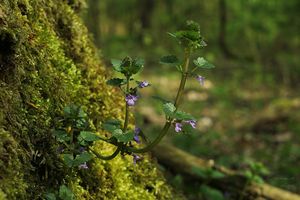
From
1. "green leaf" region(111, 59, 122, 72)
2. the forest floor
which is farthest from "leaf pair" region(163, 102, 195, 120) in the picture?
the forest floor

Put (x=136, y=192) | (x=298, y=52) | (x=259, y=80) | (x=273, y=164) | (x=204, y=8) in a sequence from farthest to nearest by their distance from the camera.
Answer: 1. (x=204, y=8)
2. (x=298, y=52)
3. (x=259, y=80)
4. (x=273, y=164)
5. (x=136, y=192)

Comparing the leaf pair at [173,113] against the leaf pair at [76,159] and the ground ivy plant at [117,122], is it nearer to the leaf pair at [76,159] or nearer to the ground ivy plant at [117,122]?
the ground ivy plant at [117,122]

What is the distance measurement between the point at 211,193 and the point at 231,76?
33.9 ft

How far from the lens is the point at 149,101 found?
411 inches

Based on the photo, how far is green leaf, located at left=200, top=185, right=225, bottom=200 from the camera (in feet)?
12.0

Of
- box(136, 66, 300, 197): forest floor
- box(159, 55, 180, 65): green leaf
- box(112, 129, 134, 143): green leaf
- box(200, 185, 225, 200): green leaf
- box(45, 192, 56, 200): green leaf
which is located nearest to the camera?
box(45, 192, 56, 200): green leaf

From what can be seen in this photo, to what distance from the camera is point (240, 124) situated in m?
8.85

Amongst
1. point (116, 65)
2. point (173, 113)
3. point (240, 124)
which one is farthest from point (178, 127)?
point (240, 124)

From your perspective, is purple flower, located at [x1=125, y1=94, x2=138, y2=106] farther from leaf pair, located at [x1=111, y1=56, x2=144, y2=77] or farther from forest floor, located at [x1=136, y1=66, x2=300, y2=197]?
forest floor, located at [x1=136, y1=66, x2=300, y2=197]

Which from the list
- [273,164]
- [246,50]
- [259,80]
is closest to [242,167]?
[273,164]

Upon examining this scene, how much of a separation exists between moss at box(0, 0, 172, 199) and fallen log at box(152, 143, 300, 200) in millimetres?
1014

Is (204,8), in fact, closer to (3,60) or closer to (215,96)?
(215,96)

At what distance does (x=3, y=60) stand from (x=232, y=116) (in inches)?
312

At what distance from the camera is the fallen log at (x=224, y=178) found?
3787mm
